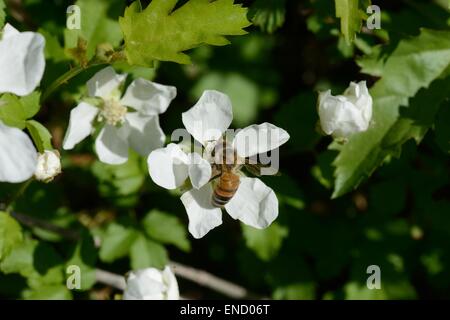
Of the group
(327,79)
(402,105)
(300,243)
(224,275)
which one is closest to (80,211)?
(224,275)

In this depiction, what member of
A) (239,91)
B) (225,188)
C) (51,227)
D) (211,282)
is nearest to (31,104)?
(225,188)

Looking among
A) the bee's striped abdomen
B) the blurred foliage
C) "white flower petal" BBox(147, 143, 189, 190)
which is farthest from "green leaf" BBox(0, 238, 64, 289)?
the bee's striped abdomen

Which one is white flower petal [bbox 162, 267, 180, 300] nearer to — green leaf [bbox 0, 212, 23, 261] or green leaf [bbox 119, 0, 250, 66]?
green leaf [bbox 0, 212, 23, 261]

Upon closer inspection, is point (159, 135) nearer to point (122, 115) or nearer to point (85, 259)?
point (122, 115)

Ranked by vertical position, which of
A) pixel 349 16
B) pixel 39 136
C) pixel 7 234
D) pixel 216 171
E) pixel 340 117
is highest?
pixel 349 16

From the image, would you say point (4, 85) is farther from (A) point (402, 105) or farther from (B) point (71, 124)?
(A) point (402, 105)

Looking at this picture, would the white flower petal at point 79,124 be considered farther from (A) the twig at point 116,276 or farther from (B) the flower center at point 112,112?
(A) the twig at point 116,276
